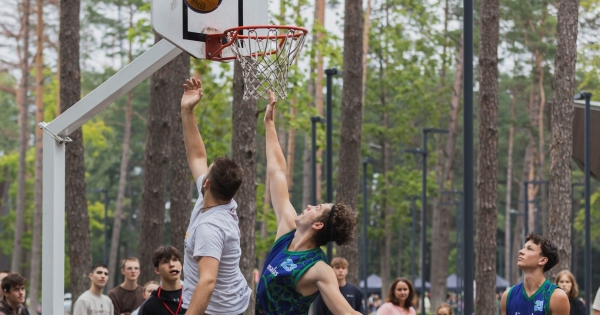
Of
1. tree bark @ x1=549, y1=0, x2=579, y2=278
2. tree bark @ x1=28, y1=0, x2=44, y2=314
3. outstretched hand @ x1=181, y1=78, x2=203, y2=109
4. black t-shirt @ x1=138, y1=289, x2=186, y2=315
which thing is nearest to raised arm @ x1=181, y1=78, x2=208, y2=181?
outstretched hand @ x1=181, y1=78, x2=203, y2=109

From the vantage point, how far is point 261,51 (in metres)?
8.44

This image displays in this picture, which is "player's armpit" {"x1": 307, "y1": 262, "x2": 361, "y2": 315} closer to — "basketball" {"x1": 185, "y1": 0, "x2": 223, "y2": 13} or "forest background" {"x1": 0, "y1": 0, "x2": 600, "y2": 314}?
"basketball" {"x1": 185, "y1": 0, "x2": 223, "y2": 13}

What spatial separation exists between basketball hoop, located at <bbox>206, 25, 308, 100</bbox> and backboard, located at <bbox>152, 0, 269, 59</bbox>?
8 centimetres

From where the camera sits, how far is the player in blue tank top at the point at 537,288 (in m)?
8.99

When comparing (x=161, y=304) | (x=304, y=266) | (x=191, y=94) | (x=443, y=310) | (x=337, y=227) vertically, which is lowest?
(x=443, y=310)

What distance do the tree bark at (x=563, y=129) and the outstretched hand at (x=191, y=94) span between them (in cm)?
1371

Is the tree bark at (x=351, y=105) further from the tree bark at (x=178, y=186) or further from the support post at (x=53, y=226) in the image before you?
the support post at (x=53, y=226)

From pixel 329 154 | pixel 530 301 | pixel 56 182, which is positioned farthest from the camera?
pixel 329 154

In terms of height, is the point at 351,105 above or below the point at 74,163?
above

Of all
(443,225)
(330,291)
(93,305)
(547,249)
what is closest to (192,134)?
(330,291)

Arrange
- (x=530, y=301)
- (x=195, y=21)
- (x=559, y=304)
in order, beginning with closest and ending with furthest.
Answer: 1. (x=195, y=21)
2. (x=559, y=304)
3. (x=530, y=301)

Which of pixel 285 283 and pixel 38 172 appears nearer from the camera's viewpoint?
pixel 285 283

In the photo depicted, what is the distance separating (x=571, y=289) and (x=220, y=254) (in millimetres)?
7685

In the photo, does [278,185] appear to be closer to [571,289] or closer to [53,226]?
[53,226]
